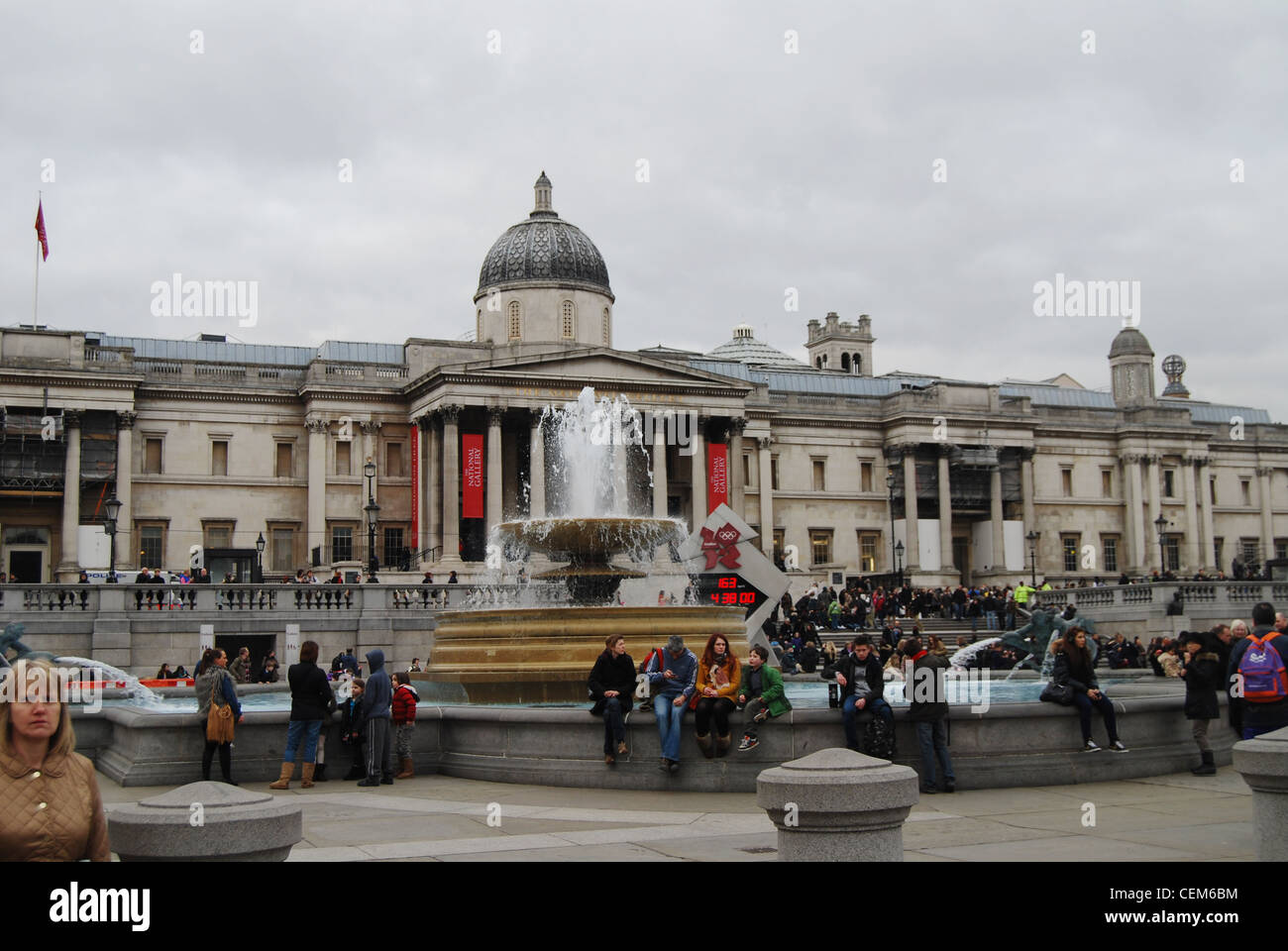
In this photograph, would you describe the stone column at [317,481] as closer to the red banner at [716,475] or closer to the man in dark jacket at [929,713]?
the red banner at [716,475]

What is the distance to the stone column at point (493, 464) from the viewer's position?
59.3m

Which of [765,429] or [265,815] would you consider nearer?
[265,815]

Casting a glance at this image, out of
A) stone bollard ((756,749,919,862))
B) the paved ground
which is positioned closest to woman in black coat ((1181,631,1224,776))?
the paved ground

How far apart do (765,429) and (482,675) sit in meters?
51.5

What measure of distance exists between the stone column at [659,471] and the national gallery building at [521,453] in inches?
8.0

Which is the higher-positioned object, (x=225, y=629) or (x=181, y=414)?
(x=181, y=414)

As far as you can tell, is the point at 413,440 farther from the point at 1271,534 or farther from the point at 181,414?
the point at 1271,534

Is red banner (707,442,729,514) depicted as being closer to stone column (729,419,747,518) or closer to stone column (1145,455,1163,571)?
stone column (729,419,747,518)

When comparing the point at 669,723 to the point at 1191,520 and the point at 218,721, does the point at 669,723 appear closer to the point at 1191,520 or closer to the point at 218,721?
the point at 218,721

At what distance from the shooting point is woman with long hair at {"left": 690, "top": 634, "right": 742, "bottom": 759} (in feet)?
46.1
